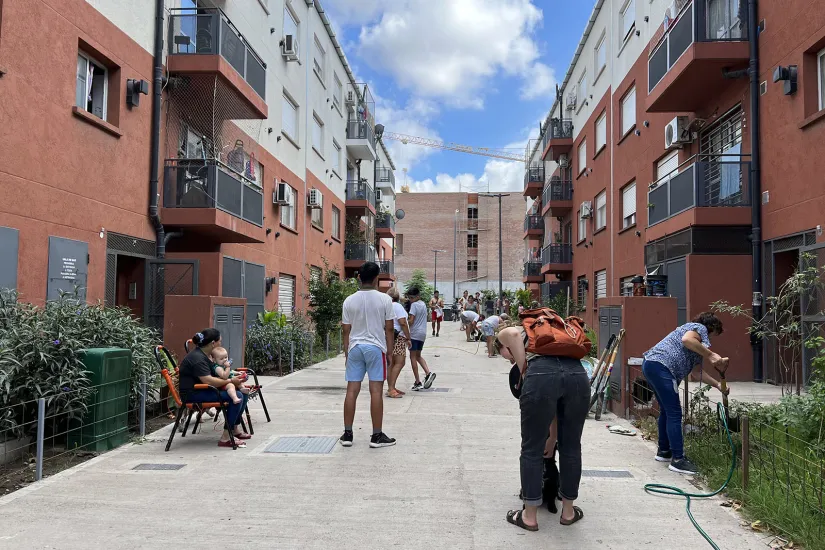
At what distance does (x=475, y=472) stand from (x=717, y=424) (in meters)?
2.58

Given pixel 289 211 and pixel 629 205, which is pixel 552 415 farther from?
pixel 289 211

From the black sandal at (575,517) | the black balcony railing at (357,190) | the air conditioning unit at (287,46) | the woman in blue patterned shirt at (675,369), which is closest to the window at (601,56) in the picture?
the air conditioning unit at (287,46)

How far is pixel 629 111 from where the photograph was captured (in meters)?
20.1

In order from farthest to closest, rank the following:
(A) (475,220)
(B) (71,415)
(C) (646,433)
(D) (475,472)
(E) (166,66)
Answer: (A) (475,220), (E) (166,66), (C) (646,433), (B) (71,415), (D) (475,472)

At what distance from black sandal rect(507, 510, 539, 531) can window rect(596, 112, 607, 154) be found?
20524 mm

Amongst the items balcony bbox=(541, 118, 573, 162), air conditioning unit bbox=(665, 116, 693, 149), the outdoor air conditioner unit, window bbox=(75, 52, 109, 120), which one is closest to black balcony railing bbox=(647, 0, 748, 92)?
air conditioning unit bbox=(665, 116, 693, 149)

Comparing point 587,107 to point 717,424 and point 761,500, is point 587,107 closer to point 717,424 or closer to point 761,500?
point 717,424

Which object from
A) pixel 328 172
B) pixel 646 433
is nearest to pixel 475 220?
pixel 328 172

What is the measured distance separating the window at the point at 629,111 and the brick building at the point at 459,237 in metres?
51.3

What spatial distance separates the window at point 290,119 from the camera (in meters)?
21.0

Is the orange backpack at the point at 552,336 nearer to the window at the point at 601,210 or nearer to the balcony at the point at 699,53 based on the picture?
the balcony at the point at 699,53

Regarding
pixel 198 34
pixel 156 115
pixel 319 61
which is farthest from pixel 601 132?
pixel 156 115

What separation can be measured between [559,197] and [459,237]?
43374 mm

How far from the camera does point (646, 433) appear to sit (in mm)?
7207
